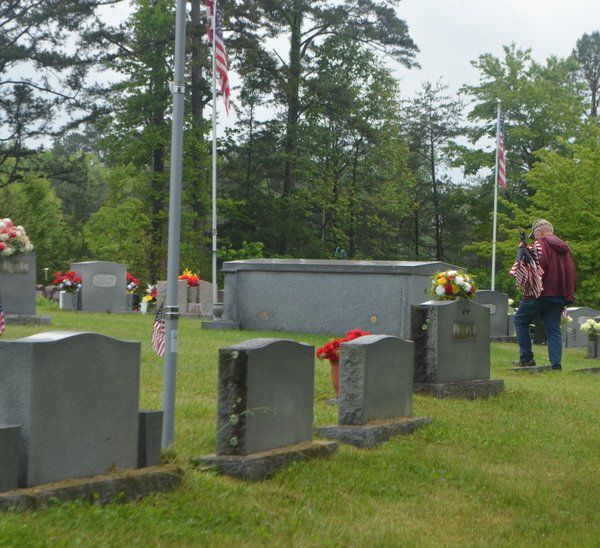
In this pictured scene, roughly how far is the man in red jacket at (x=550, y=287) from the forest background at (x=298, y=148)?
21558 millimetres

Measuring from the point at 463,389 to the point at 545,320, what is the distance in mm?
4043

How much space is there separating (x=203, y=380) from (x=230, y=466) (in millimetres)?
4038

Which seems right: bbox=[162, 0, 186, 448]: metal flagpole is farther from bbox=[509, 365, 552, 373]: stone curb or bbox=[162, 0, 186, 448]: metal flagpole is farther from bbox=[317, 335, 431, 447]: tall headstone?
bbox=[509, 365, 552, 373]: stone curb

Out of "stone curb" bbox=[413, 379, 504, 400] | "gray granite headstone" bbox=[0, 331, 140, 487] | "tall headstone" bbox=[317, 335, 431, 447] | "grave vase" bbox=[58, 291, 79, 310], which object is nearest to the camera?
"gray granite headstone" bbox=[0, 331, 140, 487]

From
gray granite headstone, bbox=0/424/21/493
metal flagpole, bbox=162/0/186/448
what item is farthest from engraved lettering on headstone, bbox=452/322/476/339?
gray granite headstone, bbox=0/424/21/493

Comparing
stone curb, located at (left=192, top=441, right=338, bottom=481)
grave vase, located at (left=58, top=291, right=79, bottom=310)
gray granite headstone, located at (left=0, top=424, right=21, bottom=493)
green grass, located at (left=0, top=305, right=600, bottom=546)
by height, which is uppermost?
grave vase, located at (left=58, top=291, right=79, bottom=310)

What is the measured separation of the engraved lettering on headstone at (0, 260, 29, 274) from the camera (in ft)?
63.3

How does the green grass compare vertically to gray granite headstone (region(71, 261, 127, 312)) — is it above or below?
below

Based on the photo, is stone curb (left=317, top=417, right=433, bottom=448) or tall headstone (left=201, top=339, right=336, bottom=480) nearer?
tall headstone (left=201, top=339, right=336, bottom=480)

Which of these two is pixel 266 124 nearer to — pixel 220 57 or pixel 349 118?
pixel 349 118

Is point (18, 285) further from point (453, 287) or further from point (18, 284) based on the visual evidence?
point (453, 287)

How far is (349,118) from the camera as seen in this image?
147ft

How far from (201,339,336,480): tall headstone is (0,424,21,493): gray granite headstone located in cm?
187

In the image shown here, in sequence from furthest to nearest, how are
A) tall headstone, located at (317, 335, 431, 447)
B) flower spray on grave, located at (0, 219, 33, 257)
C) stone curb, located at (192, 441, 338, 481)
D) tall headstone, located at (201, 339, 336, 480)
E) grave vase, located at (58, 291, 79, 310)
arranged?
grave vase, located at (58, 291, 79, 310)
flower spray on grave, located at (0, 219, 33, 257)
tall headstone, located at (317, 335, 431, 447)
tall headstone, located at (201, 339, 336, 480)
stone curb, located at (192, 441, 338, 481)
